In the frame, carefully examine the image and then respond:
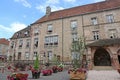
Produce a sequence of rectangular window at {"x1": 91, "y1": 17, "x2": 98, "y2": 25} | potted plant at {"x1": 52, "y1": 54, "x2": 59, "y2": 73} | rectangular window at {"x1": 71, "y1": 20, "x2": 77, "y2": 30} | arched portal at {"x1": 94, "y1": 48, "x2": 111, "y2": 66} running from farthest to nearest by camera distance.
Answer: rectangular window at {"x1": 71, "y1": 20, "x2": 77, "y2": 30}, rectangular window at {"x1": 91, "y1": 17, "x2": 98, "y2": 25}, arched portal at {"x1": 94, "y1": 48, "x2": 111, "y2": 66}, potted plant at {"x1": 52, "y1": 54, "x2": 59, "y2": 73}

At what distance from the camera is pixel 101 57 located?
2241 cm

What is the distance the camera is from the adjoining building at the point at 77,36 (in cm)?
2069

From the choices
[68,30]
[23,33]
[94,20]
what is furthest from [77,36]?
[23,33]

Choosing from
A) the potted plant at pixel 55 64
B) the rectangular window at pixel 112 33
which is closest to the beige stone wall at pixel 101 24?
the rectangular window at pixel 112 33

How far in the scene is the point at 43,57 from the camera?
91.8 ft

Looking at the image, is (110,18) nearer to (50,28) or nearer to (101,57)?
(101,57)

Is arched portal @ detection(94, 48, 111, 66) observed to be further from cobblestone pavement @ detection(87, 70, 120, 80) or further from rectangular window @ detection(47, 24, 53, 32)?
rectangular window @ detection(47, 24, 53, 32)

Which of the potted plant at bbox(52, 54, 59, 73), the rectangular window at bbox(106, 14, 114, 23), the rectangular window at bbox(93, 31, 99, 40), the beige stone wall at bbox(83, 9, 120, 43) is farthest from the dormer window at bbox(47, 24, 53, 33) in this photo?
the rectangular window at bbox(106, 14, 114, 23)

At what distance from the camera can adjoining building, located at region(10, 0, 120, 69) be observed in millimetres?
20688

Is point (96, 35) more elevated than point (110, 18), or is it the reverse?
point (110, 18)

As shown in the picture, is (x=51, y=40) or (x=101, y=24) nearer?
(x=101, y=24)

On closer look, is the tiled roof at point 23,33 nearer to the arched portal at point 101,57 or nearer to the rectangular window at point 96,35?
the rectangular window at point 96,35

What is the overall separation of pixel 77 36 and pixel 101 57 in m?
6.18

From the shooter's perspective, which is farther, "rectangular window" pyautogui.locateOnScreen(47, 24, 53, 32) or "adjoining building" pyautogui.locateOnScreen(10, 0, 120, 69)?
"rectangular window" pyautogui.locateOnScreen(47, 24, 53, 32)
